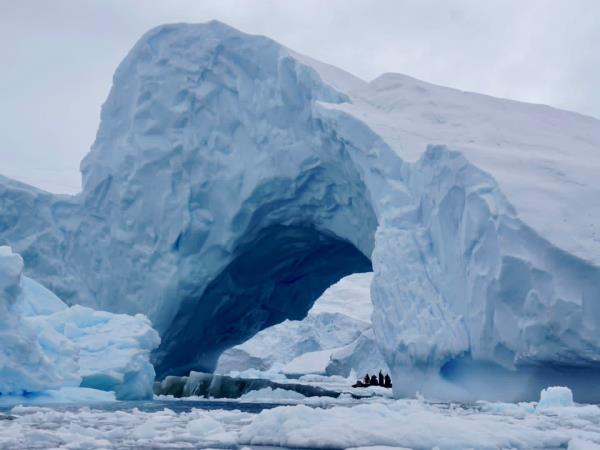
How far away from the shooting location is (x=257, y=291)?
19.6m

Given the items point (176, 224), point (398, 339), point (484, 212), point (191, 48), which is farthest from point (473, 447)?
point (191, 48)

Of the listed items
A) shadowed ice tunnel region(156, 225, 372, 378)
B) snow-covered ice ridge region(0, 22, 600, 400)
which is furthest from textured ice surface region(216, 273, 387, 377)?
snow-covered ice ridge region(0, 22, 600, 400)

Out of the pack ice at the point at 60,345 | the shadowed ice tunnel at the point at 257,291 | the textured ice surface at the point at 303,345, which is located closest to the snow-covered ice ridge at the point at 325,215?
the shadowed ice tunnel at the point at 257,291

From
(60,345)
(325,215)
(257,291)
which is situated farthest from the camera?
(257,291)

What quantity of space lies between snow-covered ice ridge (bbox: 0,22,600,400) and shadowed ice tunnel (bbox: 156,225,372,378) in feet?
0.19

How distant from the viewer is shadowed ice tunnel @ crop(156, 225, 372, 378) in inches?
707

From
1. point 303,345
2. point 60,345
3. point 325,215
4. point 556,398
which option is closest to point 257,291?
point 325,215

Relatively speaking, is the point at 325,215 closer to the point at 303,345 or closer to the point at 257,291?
the point at 257,291

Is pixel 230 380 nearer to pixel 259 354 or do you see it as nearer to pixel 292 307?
pixel 292 307

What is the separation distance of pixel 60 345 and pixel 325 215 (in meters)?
5.90

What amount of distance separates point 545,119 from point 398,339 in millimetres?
5112

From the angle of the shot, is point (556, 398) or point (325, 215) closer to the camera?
point (556, 398)

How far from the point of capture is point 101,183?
18062 mm

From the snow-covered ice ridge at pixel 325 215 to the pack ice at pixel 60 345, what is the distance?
2.77 m
